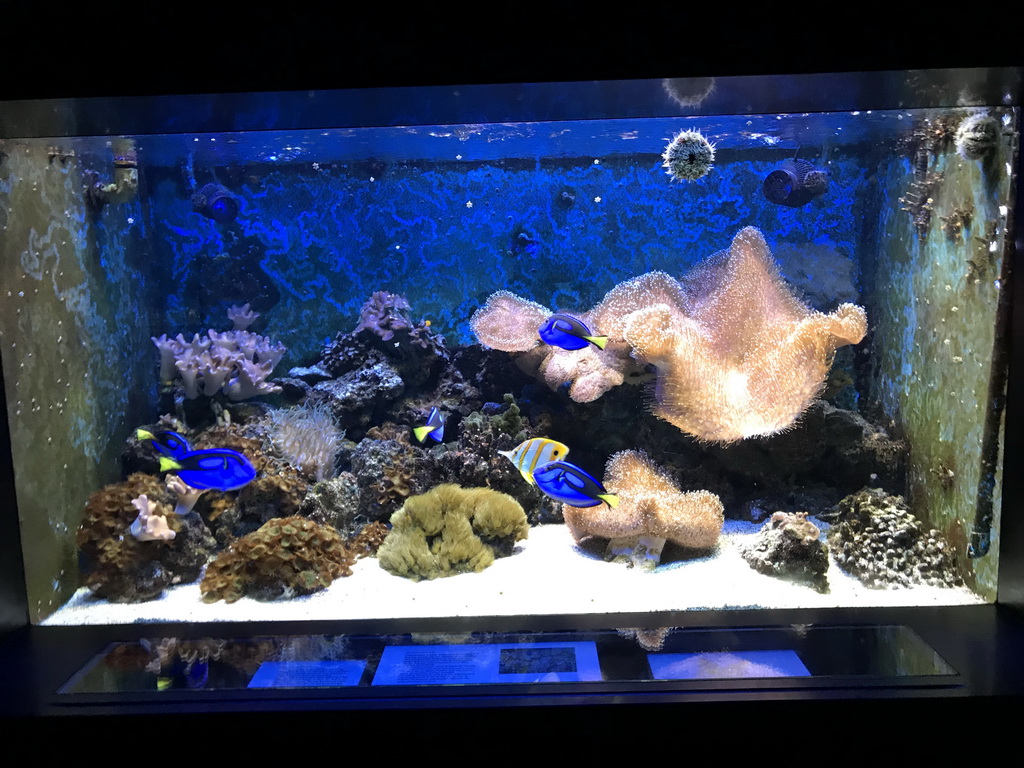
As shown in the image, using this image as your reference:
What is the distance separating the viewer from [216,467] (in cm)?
288

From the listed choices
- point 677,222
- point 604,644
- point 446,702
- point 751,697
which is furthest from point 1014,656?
point 677,222

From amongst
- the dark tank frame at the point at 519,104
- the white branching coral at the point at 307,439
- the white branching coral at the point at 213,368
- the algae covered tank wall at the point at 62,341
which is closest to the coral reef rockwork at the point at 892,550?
the dark tank frame at the point at 519,104

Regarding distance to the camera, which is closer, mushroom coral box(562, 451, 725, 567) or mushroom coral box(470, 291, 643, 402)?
mushroom coral box(562, 451, 725, 567)

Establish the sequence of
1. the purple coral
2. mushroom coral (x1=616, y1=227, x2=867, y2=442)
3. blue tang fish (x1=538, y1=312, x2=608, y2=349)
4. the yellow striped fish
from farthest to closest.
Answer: the purple coral, mushroom coral (x1=616, y1=227, x2=867, y2=442), blue tang fish (x1=538, y1=312, x2=608, y2=349), the yellow striped fish

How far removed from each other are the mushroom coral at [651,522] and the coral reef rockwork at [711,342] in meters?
0.54

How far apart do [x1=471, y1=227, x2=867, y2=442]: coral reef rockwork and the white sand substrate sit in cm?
98

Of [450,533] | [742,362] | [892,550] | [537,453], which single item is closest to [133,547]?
[450,533]

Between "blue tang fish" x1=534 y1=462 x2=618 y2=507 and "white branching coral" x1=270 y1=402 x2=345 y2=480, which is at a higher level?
"blue tang fish" x1=534 y1=462 x2=618 y2=507

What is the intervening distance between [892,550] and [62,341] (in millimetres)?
5383

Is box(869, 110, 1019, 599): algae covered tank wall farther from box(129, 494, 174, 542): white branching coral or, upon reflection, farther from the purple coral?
box(129, 494, 174, 542): white branching coral

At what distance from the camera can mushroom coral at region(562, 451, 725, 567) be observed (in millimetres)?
3957

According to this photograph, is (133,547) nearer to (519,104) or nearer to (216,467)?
(216,467)

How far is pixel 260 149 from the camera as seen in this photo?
18.3 ft

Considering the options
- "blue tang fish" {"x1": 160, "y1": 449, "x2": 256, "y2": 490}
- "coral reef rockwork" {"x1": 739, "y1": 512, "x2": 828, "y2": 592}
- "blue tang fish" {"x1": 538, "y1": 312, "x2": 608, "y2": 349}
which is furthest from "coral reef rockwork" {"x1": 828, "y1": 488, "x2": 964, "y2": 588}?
"blue tang fish" {"x1": 160, "y1": 449, "x2": 256, "y2": 490}
